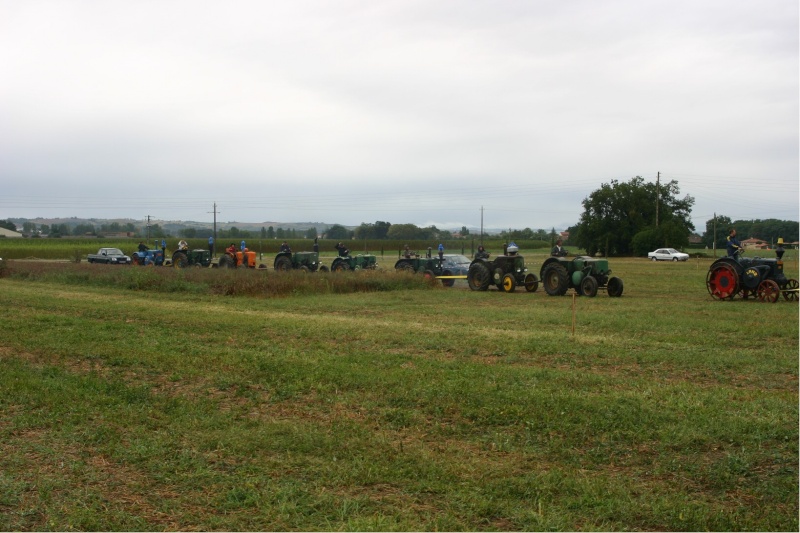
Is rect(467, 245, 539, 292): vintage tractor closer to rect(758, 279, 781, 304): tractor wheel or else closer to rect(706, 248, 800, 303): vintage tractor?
rect(706, 248, 800, 303): vintage tractor

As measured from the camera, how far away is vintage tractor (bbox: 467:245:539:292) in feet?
84.2

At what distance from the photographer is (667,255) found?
208 feet

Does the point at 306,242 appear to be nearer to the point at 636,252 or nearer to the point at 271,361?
the point at 636,252

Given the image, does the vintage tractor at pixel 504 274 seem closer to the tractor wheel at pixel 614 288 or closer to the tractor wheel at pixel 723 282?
the tractor wheel at pixel 614 288

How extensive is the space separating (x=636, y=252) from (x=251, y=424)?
68.6 m

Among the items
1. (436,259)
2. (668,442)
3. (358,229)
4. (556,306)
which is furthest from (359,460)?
(358,229)

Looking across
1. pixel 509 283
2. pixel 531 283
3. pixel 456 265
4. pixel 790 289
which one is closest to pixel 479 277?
pixel 509 283

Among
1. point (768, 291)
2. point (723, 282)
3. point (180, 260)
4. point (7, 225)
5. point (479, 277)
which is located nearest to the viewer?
point (768, 291)

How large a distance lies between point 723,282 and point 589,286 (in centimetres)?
365

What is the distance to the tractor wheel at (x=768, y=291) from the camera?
20281 millimetres

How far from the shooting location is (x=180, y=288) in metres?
24.2

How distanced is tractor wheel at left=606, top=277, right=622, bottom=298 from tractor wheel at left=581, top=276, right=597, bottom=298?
76 cm

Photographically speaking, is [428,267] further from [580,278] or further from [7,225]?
[7,225]

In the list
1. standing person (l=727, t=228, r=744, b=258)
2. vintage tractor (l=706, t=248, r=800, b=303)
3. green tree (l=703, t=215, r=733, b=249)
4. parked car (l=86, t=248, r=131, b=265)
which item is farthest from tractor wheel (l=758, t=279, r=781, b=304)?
green tree (l=703, t=215, r=733, b=249)
